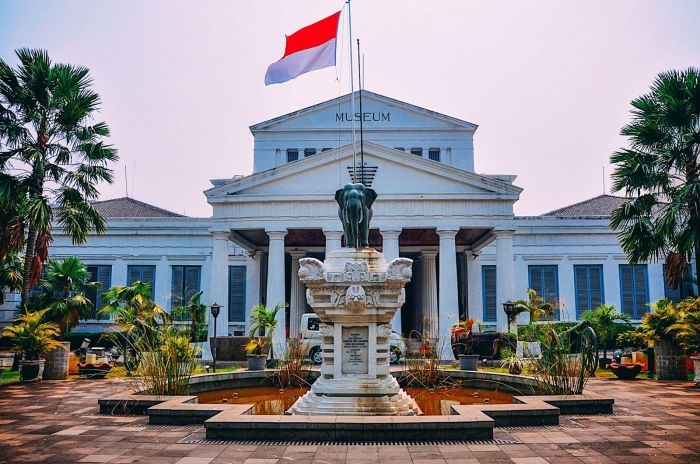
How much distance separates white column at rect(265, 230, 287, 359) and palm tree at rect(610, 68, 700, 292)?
1446 cm

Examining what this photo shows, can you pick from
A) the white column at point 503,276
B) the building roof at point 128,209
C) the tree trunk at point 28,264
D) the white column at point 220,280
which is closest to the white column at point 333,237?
the white column at point 220,280

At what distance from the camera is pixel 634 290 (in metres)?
35.0

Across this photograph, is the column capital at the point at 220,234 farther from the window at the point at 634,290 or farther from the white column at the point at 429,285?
the window at the point at 634,290

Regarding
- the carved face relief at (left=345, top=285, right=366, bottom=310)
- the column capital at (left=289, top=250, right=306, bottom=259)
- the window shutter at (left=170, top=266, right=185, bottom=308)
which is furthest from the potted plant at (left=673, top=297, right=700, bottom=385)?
the window shutter at (left=170, top=266, right=185, bottom=308)

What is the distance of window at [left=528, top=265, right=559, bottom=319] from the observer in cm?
3512

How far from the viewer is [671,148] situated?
19750 millimetres

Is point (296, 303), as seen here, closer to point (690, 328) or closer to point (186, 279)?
point (186, 279)

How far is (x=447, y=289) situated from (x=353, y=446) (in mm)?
20328

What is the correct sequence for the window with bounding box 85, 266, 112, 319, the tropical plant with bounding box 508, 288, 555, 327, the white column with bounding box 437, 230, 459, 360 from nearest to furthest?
the tropical plant with bounding box 508, 288, 555, 327
the white column with bounding box 437, 230, 459, 360
the window with bounding box 85, 266, 112, 319

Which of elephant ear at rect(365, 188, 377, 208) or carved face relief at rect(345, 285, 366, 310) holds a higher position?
elephant ear at rect(365, 188, 377, 208)

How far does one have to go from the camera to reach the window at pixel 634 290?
34.9m

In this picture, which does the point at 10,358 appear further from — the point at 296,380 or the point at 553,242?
the point at 553,242

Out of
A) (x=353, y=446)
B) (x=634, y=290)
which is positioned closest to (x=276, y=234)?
(x=634, y=290)

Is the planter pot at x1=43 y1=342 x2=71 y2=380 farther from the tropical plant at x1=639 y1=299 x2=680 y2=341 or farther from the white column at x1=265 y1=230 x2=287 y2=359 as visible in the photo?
the tropical plant at x1=639 y1=299 x2=680 y2=341
